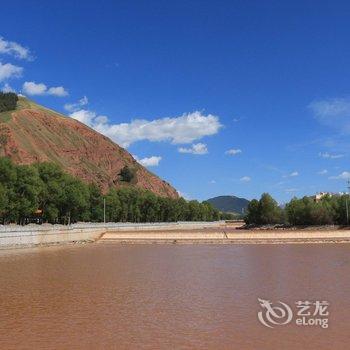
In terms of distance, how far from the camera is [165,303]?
2531 centimetres

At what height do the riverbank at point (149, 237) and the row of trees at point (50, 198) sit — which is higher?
the row of trees at point (50, 198)

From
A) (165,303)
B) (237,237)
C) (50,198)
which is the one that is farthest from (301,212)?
(165,303)

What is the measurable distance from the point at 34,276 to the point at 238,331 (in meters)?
21.8

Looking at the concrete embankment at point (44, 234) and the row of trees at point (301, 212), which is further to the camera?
the row of trees at point (301, 212)

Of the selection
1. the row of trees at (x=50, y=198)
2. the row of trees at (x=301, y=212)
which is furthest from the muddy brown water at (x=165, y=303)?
the row of trees at (x=301, y=212)

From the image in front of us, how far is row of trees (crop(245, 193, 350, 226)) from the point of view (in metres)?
130

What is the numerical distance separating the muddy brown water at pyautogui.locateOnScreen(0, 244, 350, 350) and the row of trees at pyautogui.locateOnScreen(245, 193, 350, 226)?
8580 cm

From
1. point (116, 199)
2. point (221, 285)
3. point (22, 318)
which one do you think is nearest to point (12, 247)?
point (221, 285)

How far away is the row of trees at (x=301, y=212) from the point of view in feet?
425

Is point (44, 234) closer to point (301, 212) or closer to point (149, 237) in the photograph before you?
point (149, 237)

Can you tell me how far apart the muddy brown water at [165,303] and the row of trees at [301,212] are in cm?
8580

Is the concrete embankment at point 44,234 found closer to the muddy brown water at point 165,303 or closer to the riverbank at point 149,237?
the riverbank at point 149,237

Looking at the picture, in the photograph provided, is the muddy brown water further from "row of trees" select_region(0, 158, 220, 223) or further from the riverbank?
"row of trees" select_region(0, 158, 220, 223)

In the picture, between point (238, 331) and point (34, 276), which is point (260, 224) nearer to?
point (34, 276)
